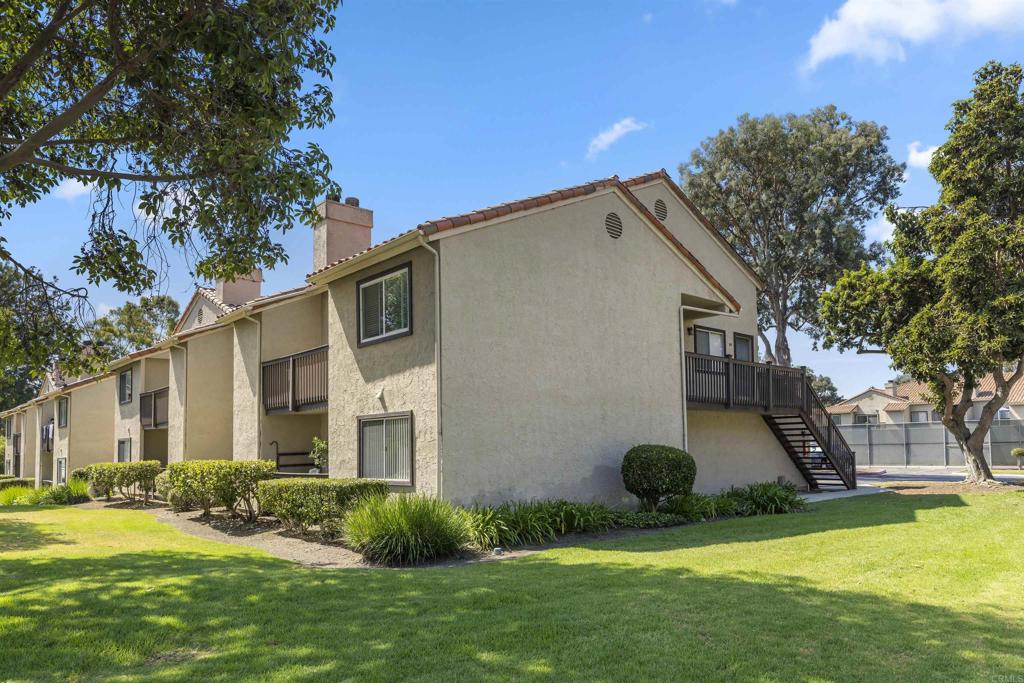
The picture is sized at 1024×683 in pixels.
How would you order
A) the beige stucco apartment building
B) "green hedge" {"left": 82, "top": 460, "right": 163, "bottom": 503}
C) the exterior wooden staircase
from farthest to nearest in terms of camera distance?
"green hedge" {"left": 82, "top": 460, "right": 163, "bottom": 503}
the exterior wooden staircase
the beige stucco apartment building

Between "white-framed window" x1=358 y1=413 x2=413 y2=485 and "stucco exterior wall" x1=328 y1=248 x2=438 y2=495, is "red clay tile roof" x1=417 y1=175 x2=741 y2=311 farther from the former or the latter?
"white-framed window" x1=358 y1=413 x2=413 y2=485

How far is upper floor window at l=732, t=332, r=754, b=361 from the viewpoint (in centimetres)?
2434

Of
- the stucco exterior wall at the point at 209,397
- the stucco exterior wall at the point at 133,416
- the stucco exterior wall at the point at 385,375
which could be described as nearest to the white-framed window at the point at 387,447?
the stucco exterior wall at the point at 385,375

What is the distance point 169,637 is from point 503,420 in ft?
26.7

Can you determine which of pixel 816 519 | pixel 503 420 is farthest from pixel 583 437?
pixel 816 519

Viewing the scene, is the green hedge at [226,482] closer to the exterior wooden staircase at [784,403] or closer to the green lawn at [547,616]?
the green lawn at [547,616]

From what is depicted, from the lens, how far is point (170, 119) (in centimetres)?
1117

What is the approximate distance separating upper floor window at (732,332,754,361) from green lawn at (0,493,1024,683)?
12378 millimetres

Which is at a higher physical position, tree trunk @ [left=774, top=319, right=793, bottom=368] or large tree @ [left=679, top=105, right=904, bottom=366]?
large tree @ [left=679, top=105, right=904, bottom=366]

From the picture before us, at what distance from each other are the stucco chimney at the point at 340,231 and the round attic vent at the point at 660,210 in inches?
349

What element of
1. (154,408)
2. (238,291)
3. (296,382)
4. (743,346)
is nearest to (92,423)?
(154,408)

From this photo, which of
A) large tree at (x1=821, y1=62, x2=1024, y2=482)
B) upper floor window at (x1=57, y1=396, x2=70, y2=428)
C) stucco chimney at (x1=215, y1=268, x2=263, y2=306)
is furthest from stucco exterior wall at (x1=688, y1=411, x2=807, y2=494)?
upper floor window at (x1=57, y1=396, x2=70, y2=428)

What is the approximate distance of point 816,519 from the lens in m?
15.8

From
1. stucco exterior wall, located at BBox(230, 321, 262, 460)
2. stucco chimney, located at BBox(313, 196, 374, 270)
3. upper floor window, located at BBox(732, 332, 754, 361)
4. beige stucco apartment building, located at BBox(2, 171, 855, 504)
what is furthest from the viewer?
upper floor window, located at BBox(732, 332, 754, 361)
